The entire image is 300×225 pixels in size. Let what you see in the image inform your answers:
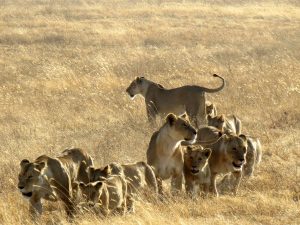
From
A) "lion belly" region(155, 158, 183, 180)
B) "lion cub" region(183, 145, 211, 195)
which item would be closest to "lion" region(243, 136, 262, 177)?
"lion cub" region(183, 145, 211, 195)

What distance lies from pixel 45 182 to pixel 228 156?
2481 mm

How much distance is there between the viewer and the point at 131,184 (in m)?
8.84

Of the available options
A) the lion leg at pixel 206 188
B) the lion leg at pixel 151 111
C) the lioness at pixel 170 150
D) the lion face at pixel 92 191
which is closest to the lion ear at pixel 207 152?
the lioness at pixel 170 150

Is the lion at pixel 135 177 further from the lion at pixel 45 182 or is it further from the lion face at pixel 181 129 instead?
the lion face at pixel 181 129

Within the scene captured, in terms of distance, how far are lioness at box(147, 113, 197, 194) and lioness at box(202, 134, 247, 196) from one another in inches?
14.5

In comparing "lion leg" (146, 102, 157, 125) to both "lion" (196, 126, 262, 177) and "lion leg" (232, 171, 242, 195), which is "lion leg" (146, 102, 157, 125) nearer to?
"lion" (196, 126, 262, 177)

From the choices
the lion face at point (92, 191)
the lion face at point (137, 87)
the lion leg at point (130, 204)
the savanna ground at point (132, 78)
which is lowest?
the savanna ground at point (132, 78)

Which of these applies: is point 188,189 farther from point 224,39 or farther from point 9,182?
point 224,39

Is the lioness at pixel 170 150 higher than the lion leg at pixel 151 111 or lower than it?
higher

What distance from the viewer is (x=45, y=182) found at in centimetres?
812

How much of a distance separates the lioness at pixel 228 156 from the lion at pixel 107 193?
1582 mm

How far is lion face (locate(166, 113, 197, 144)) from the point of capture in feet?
31.6

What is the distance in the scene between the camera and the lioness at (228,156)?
374 inches

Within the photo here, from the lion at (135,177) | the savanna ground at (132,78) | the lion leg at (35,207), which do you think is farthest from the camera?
the savanna ground at (132,78)
